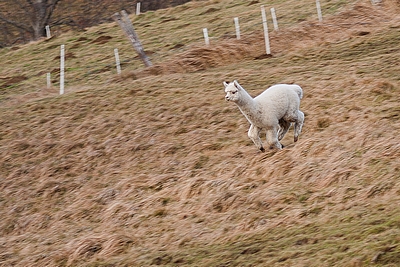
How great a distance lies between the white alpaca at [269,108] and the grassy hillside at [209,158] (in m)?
0.35

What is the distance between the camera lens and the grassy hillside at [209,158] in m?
7.98

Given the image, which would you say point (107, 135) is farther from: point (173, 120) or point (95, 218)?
point (95, 218)

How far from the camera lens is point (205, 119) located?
14.3 metres

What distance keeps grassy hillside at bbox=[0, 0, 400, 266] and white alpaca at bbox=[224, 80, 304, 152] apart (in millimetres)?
354

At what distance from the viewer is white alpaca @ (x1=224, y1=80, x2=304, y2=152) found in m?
10.1

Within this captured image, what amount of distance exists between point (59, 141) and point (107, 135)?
1.01m

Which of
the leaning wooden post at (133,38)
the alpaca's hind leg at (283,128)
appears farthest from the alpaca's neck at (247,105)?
the leaning wooden post at (133,38)

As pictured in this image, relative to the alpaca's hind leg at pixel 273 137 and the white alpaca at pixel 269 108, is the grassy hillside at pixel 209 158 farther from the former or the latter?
the white alpaca at pixel 269 108

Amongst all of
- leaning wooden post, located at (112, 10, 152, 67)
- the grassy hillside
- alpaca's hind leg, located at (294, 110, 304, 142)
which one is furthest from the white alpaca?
leaning wooden post, located at (112, 10, 152, 67)

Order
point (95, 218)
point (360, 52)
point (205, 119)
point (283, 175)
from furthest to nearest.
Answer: point (360, 52)
point (205, 119)
point (95, 218)
point (283, 175)

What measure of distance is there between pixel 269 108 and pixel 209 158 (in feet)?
6.56

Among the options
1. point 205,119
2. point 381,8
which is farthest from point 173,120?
point 381,8

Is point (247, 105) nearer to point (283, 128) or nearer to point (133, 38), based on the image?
point (283, 128)

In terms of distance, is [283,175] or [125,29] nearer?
[283,175]
